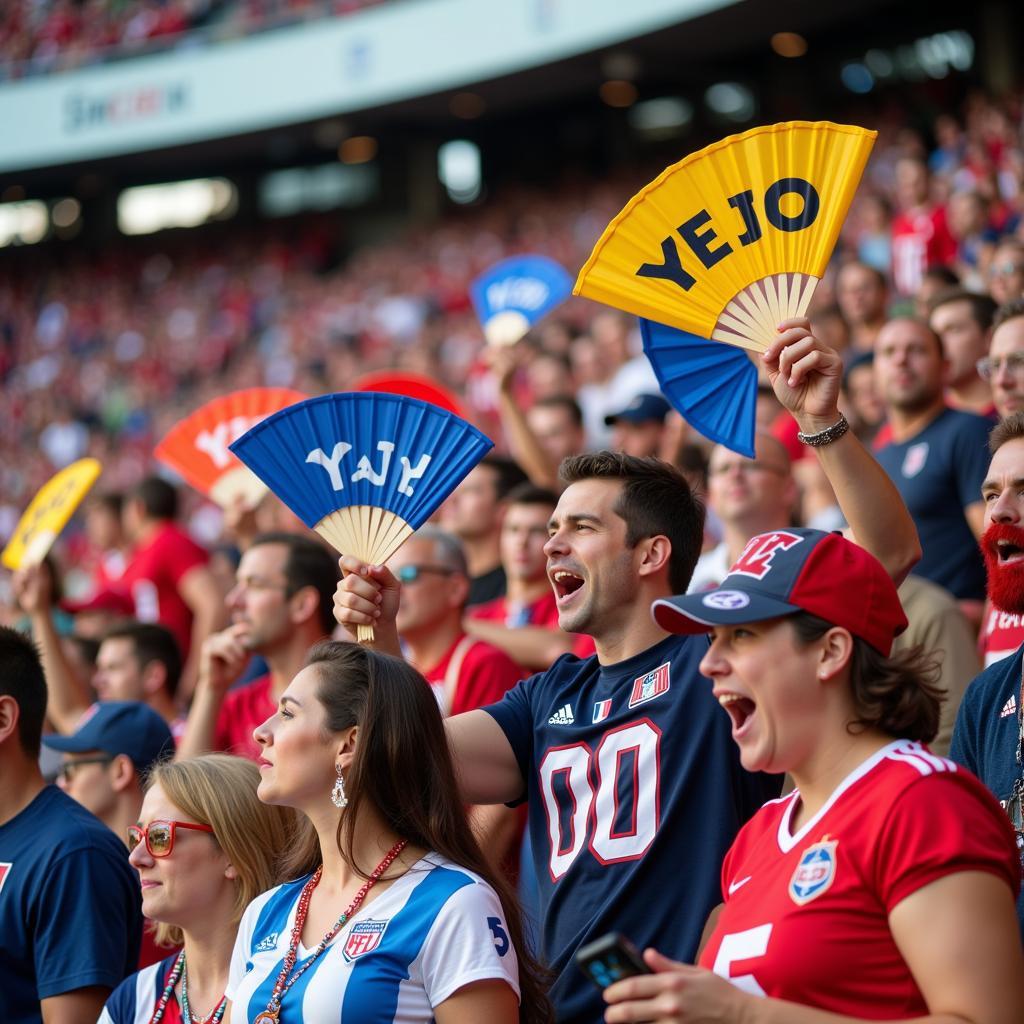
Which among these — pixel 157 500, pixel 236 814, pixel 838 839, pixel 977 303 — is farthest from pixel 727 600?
pixel 157 500

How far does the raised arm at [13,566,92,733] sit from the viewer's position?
5375mm

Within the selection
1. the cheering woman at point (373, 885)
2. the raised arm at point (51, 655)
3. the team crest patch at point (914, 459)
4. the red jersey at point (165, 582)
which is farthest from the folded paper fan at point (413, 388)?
the cheering woman at point (373, 885)

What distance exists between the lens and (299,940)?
2863mm

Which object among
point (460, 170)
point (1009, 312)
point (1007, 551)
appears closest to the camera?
point (1007, 551)

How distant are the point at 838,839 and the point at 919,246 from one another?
7572 millimetres

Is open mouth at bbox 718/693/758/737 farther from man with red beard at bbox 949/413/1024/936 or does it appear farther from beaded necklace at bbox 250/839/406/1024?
beaded necklace at bbox 250/839/406/1024

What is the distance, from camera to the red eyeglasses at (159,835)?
330cm

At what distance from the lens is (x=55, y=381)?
68.3 ft

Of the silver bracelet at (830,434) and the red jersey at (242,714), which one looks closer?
the silver bracelet at (830,434)

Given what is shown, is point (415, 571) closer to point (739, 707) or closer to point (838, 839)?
point (739, 707)

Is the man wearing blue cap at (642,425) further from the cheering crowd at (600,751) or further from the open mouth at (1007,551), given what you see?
the open mouth at (1007,551)

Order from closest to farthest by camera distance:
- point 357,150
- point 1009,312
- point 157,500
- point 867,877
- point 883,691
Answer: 1. point 867,877
2. point 883,691
3. point 1009,312
4. point 157,500
5. point 357,150

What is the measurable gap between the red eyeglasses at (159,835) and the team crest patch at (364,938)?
26.9 inches

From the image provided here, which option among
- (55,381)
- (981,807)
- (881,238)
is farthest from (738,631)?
(55,381)
